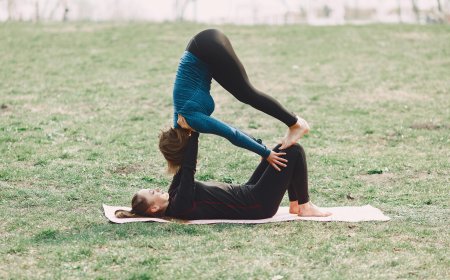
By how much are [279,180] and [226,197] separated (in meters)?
0.62

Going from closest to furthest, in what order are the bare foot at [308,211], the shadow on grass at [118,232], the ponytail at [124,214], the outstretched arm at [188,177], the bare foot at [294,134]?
the shadow on grass at [118,232] < the outstretched arm at [188,177] < the bare foot at [294,134] < the ponytail at [124,214] < the bare foot at [308,211]

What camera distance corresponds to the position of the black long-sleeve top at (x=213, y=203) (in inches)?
287

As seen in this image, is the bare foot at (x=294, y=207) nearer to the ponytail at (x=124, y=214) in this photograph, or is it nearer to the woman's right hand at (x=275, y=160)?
the woman's right hand at (x=275, y=160)

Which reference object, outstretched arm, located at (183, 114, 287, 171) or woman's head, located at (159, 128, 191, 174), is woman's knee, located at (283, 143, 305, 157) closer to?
outstretched arm, located at (183, 114, 287, 171)

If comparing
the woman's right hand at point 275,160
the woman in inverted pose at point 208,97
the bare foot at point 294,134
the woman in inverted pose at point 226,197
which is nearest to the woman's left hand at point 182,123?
the woman in inverted pose at point 208,97

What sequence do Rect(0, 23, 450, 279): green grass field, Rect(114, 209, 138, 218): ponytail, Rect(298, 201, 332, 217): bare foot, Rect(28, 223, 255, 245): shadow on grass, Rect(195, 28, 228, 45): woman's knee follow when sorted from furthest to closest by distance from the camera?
Rect(298, 201, 332, 217): bare foot
Rect(114, 209, 138, 218): ponytail
Rect(195, 28, 228, 45): woman's knee
Rect(28, 223, 255, 245): shadow on grass
Rect(0, 23, 450, 279): green grass field

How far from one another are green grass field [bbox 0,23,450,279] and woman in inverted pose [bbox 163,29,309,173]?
0.97 m

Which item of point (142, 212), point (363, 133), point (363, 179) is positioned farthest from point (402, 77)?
point (142, 212)

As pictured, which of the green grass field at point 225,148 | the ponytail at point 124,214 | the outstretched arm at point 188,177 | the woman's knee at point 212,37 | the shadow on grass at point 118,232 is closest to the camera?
the green grass field at point 225,148

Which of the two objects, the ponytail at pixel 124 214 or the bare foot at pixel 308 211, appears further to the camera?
the bare foot at pixel 308 211

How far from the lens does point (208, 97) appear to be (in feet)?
24.0

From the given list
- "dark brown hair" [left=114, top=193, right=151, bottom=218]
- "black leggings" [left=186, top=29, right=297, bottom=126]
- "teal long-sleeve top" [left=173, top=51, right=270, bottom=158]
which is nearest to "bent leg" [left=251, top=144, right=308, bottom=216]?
"teal long-sleeve top" [left=173, top=51, right=270, bottom=158]

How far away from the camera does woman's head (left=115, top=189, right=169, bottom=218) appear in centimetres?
729

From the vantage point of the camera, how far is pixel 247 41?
23.6 m
